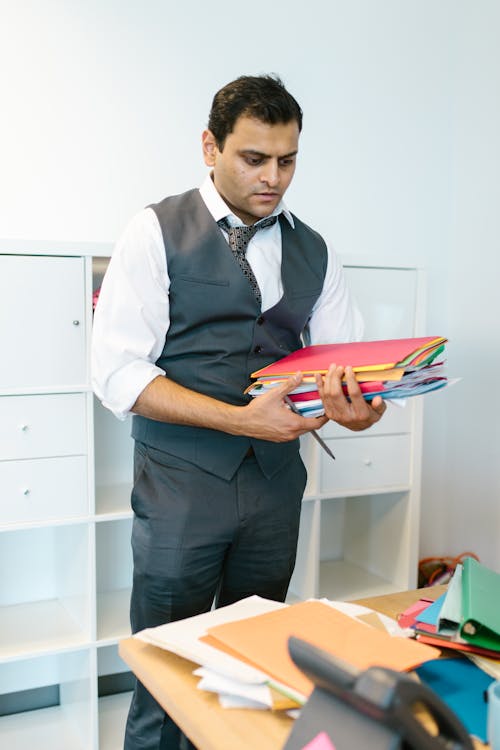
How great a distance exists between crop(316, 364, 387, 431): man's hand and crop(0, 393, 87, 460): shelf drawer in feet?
2.95

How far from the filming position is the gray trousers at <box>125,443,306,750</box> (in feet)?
5.27

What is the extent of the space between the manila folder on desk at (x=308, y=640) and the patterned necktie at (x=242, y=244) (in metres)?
0.81

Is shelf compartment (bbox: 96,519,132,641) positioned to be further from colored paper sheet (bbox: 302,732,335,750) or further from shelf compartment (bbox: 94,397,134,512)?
colored paper sheet (bbox: 302,732,335,750)

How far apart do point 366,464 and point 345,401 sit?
1223mm

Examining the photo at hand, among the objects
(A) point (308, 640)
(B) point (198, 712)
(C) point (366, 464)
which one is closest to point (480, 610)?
(A) point (308, 640)

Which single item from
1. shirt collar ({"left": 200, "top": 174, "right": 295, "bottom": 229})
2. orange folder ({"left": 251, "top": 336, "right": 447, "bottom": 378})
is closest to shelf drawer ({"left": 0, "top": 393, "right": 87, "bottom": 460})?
shirt collar ({"left": 200, "top": 174, "right": 295, "bottom": 229})

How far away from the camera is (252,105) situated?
159 cm

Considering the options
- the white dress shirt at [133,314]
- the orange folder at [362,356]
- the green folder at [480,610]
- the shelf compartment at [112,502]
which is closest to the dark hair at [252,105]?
the white dress shirt at [133,314]

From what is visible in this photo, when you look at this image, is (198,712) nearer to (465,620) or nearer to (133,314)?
(465,620)

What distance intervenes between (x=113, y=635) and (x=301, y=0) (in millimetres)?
2169

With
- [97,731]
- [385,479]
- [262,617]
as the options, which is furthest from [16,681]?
[262,617]

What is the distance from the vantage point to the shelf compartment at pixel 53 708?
88.5 inches

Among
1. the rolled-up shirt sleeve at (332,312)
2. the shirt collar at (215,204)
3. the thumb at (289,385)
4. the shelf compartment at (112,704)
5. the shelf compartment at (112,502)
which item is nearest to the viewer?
the thumb at (289,385)

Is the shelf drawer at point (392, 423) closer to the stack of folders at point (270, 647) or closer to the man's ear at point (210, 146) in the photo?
the man's ear at point (210, 146)
